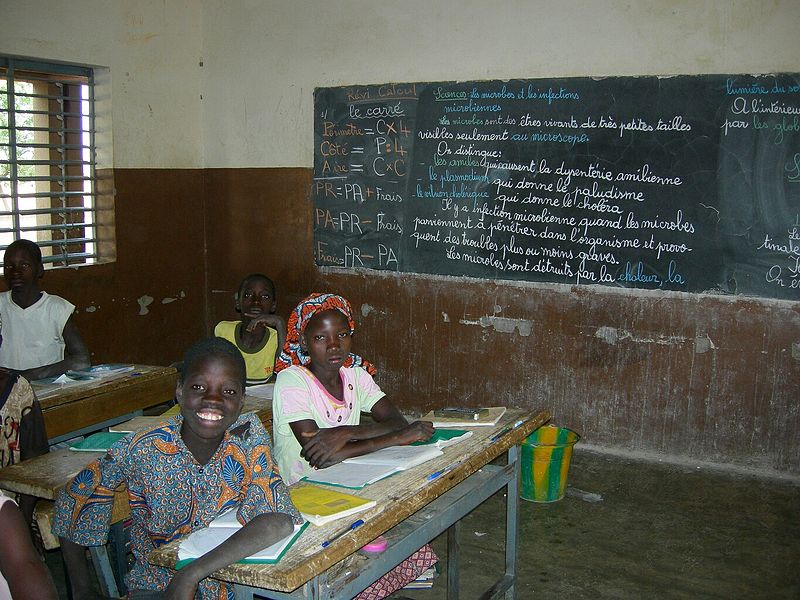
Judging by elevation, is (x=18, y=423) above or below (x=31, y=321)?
below

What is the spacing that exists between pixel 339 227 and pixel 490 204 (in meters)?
1.26

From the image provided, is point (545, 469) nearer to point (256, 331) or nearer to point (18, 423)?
point (256, 331)

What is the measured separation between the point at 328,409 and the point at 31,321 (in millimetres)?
2235

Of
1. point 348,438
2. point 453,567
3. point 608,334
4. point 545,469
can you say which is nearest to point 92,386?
point 348,438

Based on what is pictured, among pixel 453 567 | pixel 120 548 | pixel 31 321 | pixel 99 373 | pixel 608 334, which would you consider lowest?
pixel 453 567

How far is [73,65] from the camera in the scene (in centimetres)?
582

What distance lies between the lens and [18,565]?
1.69 metres

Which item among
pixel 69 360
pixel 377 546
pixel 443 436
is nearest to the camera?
pixel 377 546

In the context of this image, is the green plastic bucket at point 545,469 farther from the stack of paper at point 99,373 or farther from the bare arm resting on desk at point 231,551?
the bare arm resting on desk at point 231,551

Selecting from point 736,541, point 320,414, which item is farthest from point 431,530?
point 736,541

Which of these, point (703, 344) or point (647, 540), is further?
point (703, 344)

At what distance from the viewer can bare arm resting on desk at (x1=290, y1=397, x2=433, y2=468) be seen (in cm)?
270

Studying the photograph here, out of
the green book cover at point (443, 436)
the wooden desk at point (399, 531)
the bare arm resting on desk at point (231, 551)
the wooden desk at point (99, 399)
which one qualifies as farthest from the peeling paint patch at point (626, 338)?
the bare arm resting on desk at point (231, 551)

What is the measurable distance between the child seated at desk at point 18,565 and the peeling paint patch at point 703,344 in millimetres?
4191
